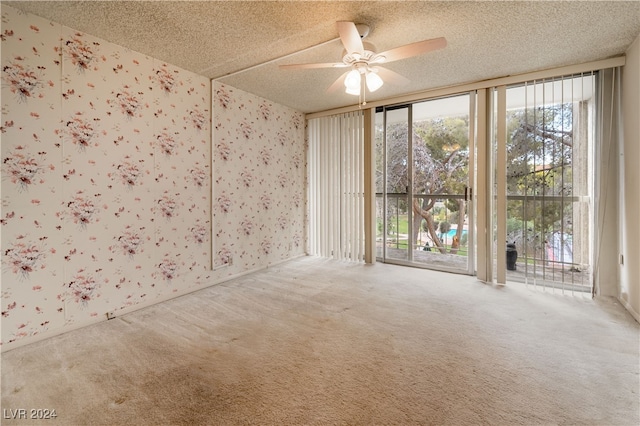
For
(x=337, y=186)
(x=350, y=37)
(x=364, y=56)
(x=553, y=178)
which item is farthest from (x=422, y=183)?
(x=350, y=37)

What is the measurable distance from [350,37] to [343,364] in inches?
83.7

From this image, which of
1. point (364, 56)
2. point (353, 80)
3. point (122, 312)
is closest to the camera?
point (364, 56)

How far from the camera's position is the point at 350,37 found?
1.93 m

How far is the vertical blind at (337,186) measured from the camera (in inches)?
175

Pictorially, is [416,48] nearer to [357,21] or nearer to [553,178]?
Answer: [357,21]

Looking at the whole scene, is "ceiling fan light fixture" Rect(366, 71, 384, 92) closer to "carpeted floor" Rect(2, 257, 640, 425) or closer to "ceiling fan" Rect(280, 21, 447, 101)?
"ceiling fan" Rect(280, 21, 447, 101)

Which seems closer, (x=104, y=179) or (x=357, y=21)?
(x=357, y=21)

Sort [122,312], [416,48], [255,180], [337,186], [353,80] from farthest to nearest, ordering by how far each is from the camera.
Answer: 1. [337,186]
2. [255,180]
3. [122,312]
4. [353,80]
5. [416,48]

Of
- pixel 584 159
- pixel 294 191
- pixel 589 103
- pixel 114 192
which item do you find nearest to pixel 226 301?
pixel 114 192

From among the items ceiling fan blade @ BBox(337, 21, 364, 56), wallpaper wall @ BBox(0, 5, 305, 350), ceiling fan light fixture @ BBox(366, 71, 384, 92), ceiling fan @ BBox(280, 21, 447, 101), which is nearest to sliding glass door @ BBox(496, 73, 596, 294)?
ceiling fan @ BBox(280, 21, 447, 101)

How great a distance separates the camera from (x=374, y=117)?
4328mm

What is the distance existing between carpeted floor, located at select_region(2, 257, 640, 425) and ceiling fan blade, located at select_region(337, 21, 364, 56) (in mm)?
2094

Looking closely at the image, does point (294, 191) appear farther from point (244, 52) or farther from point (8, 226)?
point (8, 226)

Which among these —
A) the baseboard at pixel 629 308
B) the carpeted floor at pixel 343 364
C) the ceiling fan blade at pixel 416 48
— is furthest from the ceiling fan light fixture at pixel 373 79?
the baseboard at pixel 629 308
